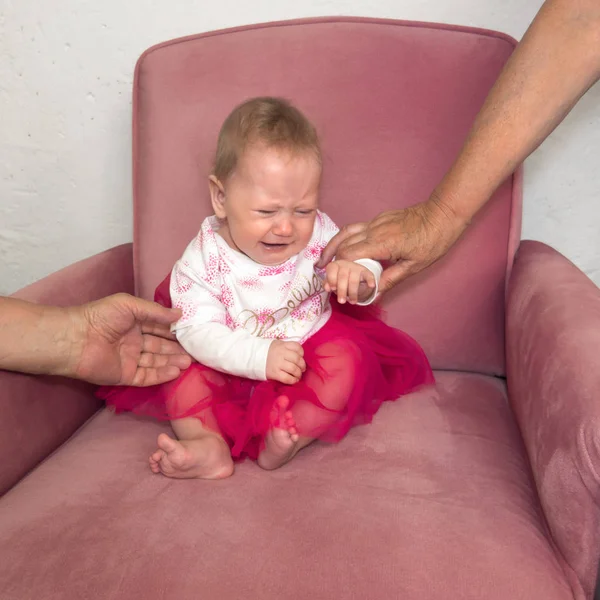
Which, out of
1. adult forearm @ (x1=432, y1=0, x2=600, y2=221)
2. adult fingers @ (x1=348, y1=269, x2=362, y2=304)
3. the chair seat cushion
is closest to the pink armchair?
the chair seat cushion

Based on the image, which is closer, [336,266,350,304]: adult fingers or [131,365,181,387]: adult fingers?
[336,266,350,304]: adult fingers

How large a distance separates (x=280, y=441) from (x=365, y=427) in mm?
170

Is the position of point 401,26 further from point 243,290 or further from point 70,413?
point 70,413

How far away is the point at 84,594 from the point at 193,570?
116 millimetres

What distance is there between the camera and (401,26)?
1093mm

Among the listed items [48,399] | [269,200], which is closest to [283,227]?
→ [269,200]

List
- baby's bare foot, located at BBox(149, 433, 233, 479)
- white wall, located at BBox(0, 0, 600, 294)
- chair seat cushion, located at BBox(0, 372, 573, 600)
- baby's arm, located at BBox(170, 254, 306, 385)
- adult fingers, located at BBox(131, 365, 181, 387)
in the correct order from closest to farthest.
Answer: chair seat cushion, located at BBox(0, 372, 573, 600) < baby's bare foot, located at BBox(149, 433, 233, 479) < baby's arm, located at BBox(170, 254, 306, 385) < adult fingers, located at BBox(131, 365, 181, 387) < white wall, located at BBox(0, 0, 600, 294)

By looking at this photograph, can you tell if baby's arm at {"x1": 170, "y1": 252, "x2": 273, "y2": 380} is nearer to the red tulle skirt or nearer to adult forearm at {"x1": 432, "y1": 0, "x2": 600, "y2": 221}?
the red tulle skirt

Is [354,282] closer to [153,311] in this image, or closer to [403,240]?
[403,240]

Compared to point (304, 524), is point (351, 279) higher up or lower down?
higher up

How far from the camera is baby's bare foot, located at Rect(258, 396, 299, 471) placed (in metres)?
0.85

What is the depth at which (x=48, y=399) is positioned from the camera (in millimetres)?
960

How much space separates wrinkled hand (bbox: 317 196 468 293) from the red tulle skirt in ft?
0.36

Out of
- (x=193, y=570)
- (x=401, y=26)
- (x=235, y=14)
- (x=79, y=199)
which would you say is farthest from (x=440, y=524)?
(x=79, y=199)
